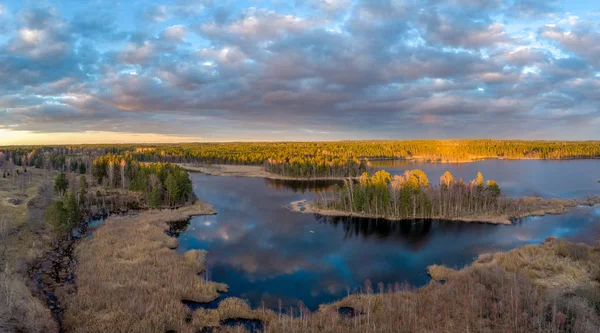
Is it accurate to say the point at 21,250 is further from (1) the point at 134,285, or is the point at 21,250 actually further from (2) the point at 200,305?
(2) the point at 200,305

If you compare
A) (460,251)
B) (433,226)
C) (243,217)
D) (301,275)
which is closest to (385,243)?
(460,251)

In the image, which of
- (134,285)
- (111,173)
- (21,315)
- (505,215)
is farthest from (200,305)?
(111,173)

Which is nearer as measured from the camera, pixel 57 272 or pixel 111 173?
pixel 57 272

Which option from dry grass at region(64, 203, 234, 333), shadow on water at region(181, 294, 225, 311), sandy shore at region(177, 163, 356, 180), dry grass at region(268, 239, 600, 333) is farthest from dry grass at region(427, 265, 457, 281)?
sandy shore at region(177, 163, 356, 180)

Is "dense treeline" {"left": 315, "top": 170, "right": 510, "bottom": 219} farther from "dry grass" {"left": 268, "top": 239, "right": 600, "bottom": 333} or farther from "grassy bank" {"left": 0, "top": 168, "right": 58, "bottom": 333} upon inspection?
"grassy bank" {"left": 0, "top": 168, "right": 58, "bottom": 333}

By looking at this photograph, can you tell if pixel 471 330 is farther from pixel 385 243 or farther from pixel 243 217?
pixel 243 217
